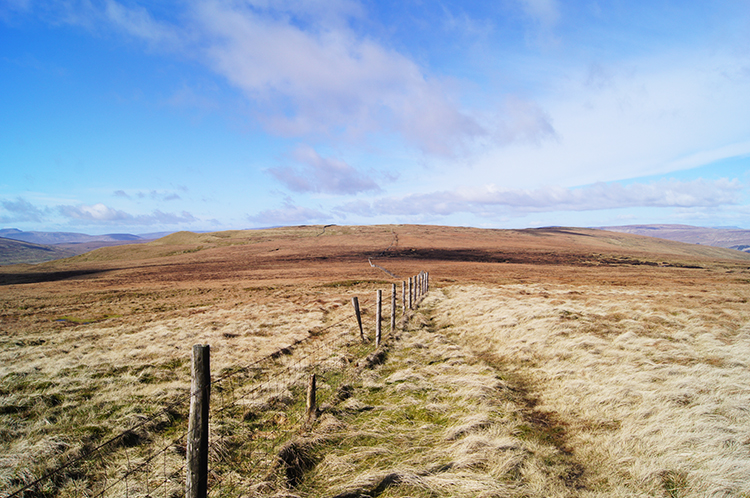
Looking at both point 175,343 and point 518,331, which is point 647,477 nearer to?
point 518,331

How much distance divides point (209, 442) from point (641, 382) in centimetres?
828

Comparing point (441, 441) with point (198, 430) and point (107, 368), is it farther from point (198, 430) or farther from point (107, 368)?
point (107, 368)

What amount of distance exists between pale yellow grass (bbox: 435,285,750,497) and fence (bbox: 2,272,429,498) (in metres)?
4.45

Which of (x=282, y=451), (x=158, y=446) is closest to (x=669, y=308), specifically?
(x=282, y=451)

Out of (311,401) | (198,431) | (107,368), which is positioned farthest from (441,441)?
(107,368)

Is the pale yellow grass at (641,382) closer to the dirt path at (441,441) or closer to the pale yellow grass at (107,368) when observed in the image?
the dirt path at (441,441)

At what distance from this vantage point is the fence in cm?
416

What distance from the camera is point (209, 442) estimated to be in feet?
18.6

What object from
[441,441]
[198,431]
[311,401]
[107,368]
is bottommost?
[107,368]

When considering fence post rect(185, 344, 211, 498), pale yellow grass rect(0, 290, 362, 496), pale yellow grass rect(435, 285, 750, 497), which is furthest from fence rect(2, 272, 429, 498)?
pale yellow grass rect(435, 285, 750, 497)

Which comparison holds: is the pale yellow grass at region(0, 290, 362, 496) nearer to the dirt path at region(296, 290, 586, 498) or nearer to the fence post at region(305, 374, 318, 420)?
the fence post at region(305, 374, 318, 420)

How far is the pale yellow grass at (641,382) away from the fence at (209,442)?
4448 mm

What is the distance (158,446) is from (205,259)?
63895 mm

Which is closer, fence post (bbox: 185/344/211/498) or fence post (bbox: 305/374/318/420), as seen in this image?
fence post (bbox: 185/344/211/498)
